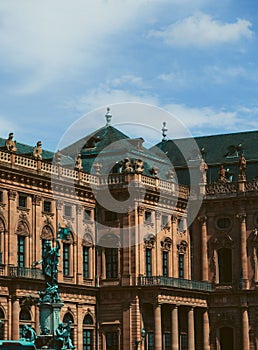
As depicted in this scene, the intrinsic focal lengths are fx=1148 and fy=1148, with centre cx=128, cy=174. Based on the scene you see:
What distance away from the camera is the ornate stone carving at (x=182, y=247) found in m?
93.0

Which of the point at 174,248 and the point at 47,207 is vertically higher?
the point at 47,207

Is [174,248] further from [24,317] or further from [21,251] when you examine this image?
[24,317]

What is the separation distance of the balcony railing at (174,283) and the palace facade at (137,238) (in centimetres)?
10

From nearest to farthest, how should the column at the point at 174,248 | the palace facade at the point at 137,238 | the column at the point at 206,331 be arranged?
1. the palace facade at the point at 137,238
2. the column at the point at 174,248
3. the column at the point at 206,331

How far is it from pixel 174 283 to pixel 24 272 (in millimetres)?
15017

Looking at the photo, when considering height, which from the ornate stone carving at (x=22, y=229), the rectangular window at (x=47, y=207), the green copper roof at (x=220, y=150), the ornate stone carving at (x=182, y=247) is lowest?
the ornate stone carving at (x=22, y=229)

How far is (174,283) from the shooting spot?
87.9 metres

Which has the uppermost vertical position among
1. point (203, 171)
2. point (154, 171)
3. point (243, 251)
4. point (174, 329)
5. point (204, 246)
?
point (203, 171)

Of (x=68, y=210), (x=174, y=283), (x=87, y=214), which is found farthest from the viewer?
(x=174, y=283)

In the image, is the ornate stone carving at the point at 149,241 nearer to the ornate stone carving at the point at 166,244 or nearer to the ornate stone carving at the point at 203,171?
the ornate stone carving at the point at 166,244

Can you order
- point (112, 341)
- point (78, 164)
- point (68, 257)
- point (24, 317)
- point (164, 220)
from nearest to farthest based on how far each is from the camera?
point (24, 317) → point (68, 257) → point (112, 341) → point (78, 164) → point (164, 220)

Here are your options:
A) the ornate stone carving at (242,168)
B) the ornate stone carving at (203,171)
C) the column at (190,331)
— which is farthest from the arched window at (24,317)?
the ornate stone carving at (242,168)

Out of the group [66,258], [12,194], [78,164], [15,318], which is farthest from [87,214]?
[15,318]

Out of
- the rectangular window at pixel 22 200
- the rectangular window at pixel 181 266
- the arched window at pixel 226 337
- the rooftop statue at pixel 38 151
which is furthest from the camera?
the arched window at pixel 226 337
